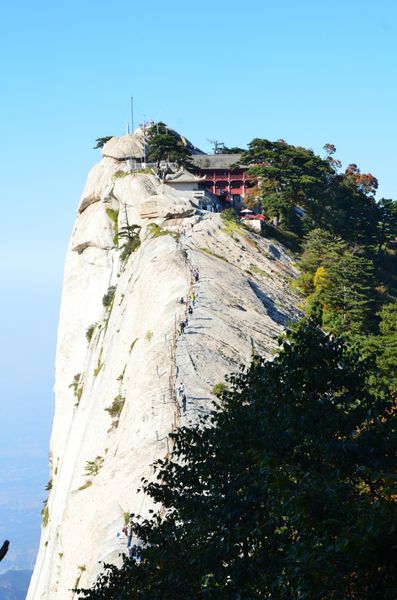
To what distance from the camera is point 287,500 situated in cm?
1445

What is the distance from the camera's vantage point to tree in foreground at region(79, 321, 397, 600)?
1259cm

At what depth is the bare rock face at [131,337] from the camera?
1329 inches

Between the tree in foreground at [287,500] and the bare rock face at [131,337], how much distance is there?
893 centimetres

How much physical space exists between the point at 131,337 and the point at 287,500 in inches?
1474

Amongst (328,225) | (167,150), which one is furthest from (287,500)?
(167,150)

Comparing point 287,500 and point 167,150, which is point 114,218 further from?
point 287,500

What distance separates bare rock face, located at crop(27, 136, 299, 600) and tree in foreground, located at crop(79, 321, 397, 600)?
29.3 ft

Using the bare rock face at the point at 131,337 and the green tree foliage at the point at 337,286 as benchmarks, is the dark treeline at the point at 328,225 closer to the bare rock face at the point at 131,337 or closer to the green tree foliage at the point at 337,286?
the green tree foliage at the point at 337,286

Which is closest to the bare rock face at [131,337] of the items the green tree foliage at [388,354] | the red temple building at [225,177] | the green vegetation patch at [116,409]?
the green vegetation patch at [116,409]

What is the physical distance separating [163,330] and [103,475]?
37.8ft

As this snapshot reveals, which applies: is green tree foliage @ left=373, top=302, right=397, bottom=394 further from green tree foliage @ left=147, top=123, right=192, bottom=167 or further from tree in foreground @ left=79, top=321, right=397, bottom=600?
green tree foliage @ left=147, top=123, right=192, bottom=167

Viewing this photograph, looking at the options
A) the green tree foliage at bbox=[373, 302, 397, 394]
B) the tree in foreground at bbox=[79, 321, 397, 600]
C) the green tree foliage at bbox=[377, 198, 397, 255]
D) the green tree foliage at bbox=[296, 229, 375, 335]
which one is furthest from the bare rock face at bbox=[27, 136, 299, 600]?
the green tree foliage at bbox=[377, 198, 397, 255]

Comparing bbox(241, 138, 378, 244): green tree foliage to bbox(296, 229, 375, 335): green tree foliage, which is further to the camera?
bbox(241, 138, 378, 244): green tree foliage

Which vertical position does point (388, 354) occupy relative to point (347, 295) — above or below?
below
